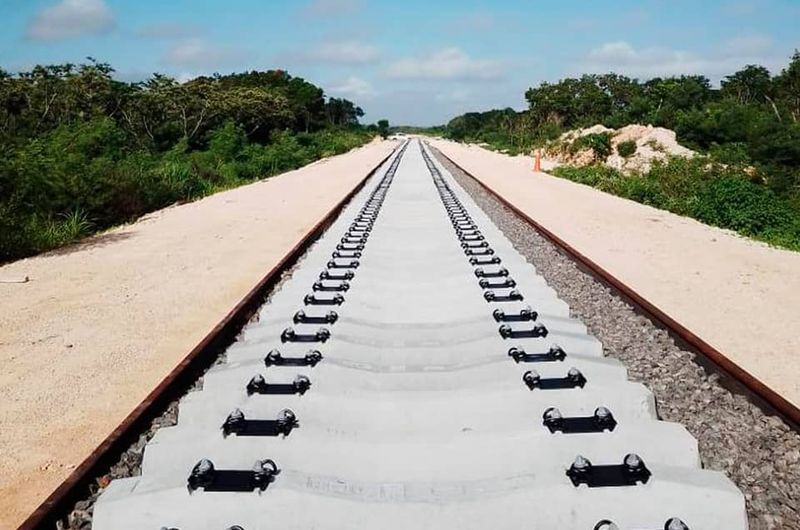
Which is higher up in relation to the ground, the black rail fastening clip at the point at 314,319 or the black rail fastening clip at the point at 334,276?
the black rail fastening clip at the point at 334,276

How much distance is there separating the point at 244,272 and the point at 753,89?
181 feet

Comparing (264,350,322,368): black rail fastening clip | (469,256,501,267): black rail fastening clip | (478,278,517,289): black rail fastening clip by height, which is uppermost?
(469,256,501,267): black rail fastening clip

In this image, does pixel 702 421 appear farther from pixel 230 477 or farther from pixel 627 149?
pixel 627 149

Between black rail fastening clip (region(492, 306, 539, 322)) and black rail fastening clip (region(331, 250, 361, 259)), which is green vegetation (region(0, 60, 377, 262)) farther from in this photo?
black rail fastening clip (region(492, 306, 539, 322))

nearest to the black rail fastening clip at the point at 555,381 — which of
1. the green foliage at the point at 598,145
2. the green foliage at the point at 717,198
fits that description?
the green foliage at the point at 717,198

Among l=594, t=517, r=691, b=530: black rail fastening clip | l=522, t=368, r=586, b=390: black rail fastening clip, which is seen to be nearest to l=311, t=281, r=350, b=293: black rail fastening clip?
l=522, t=368, r=586, b=390: black rail fastening clip

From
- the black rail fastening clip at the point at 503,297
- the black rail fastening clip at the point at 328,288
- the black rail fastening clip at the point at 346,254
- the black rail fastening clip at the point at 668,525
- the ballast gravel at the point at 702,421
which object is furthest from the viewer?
the black rail fastening clip at the point at 346,254

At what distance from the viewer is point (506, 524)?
Result: 1515mm

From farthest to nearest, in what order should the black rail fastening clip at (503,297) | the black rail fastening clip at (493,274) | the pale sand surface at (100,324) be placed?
the black rail fastening clip at (493,274)
the black rail fastening clip at (503,297)
the pale sand surface at (100,324)

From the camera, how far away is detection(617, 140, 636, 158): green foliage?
2394 centimetres

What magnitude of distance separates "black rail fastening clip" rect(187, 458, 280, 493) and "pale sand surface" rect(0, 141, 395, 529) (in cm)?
115

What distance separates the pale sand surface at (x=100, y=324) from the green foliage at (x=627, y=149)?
18.2m

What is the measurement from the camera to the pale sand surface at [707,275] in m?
4.28

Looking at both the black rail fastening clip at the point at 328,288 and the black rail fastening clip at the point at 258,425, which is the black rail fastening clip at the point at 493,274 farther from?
the black rail fastening clip at the point at 258,425
